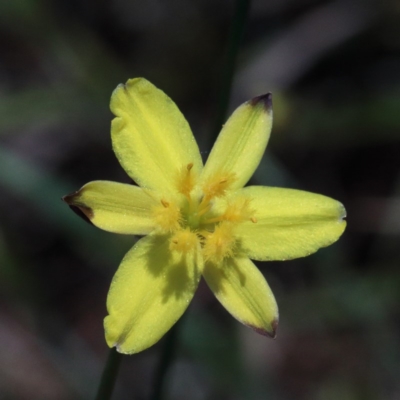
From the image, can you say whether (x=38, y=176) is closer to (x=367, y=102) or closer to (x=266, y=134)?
(x=266, y=134)

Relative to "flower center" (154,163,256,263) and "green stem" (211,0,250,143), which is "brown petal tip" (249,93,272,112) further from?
"flower center" (154,163,256,263)

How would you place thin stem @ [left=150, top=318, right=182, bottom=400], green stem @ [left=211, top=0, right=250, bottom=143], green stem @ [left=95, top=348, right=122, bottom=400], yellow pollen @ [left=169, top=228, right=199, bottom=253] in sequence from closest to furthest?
green stem @ [left=95, top=348, right=122, bottom=400]
yellow pollen @ [left=169, top=228, right=199, bottom=253]
green stem @ [left=211, top=0, right=250, bottom=143]
thin stem @ [left=150, top=318, right=182, bottom=400]

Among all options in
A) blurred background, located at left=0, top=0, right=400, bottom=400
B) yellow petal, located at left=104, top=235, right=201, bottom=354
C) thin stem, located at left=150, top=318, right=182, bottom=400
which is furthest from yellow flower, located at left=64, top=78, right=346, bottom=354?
blurred background, located at left=0, top=0, right=400, bottom=400

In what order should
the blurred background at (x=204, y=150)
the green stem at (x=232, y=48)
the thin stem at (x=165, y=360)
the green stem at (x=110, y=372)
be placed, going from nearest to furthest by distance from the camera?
the green stem at (x=110, y=372) → the green stem at (x=232, y=48) → the thin stem at (x=165, y=360) → the blurred background at (x=204, y=150)

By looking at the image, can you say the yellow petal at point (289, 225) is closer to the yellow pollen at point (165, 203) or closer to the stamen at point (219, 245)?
the stamen at point (219, 245)

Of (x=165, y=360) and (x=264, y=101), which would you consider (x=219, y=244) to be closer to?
(x=264, y=101)

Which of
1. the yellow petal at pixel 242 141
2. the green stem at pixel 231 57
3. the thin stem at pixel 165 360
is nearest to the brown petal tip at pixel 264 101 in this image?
the yellow petal at pixel 242 141

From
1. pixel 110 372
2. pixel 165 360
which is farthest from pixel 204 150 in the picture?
pixel 110 372
